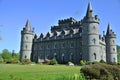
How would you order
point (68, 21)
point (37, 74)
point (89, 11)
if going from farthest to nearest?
point (68, 21), point (89, 11), point (37, 74)

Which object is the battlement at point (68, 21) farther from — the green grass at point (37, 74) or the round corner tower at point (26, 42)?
the green grass at point (37, 74)

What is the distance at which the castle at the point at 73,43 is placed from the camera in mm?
54031

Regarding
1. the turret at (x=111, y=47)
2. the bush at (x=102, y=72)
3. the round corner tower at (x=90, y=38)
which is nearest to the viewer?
the bush at (x=102, y=72)

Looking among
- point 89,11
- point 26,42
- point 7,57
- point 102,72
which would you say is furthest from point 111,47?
point 102,72

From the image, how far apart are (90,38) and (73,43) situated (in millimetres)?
7374

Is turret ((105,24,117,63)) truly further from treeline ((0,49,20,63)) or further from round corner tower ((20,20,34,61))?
treeline ((0,49,20,63))

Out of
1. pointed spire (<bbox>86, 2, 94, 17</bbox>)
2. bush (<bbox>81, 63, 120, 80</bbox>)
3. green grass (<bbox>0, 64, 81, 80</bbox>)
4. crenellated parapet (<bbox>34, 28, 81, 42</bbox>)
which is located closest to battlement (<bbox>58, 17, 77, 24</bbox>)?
crenellated parapet (<bbox>34, 28, 81, 42</bbox>)

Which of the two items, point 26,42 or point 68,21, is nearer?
point 26,42

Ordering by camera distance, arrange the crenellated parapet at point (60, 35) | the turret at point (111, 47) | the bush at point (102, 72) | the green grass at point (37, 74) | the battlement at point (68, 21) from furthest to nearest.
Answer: the battlement at point (68, 21)
the turret at point (111, 47)
the crenellated parapet at point (60, 35)
the green grass at point (37, 74)
the bush at point (102, 72)

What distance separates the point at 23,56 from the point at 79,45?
20.5m

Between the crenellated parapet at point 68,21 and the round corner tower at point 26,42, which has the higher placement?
the crenellated parapet at point 68,21

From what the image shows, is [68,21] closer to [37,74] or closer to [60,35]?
[60,35]

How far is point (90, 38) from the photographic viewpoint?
176 feet

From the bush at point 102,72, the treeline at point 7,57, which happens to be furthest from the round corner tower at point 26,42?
the bush at point 102,72
